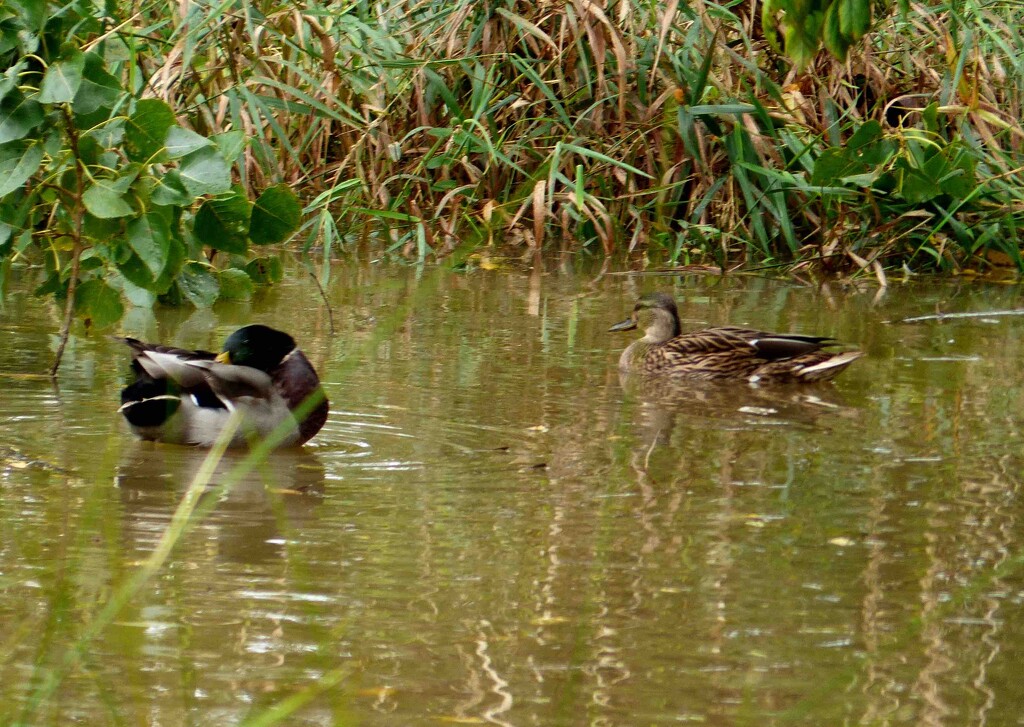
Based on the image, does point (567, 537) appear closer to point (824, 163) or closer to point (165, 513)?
point (165, 513)

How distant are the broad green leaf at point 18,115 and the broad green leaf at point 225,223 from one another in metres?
0.85

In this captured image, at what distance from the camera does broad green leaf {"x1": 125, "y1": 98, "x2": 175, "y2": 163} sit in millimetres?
5887

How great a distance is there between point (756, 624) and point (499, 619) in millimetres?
553

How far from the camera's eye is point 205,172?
5.73 metres

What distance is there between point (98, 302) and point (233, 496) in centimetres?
193

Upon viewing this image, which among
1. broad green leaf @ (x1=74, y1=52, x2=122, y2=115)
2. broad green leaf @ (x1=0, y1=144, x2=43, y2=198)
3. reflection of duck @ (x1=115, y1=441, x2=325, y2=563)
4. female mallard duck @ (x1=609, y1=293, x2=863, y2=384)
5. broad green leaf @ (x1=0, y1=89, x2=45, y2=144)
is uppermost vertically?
broad green leaf @ (x1=74, y1=52, x2=122, y2=115)

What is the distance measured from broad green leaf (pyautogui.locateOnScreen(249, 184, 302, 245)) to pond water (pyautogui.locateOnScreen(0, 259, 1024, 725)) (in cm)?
60

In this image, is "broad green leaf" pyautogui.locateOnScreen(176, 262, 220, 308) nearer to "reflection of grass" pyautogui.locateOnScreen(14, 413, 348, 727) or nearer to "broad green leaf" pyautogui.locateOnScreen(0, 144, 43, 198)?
"broad green leaf" pyautogui.locateOnScreen(0, 144, 43, 198)

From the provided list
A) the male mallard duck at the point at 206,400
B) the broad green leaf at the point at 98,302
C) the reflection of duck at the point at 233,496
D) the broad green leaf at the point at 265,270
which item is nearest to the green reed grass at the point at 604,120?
the broad green leaf at the point at 265,270

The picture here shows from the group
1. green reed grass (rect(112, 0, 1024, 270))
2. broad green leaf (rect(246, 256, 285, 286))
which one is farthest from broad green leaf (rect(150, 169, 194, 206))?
green reed grass (rect(112, 0, 1024, 270))

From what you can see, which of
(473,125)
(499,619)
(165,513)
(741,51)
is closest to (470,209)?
(473,125)

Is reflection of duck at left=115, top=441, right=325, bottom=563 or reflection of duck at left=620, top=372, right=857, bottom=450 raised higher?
reflection of duck at left=620, top=372, right=857, bottom=450

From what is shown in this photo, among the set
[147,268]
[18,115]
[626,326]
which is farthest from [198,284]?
[626,326]

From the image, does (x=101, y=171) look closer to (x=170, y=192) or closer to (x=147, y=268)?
(x=147, y=268)
